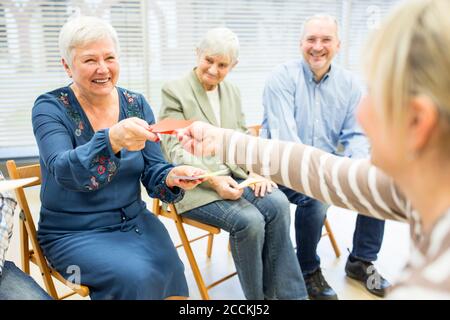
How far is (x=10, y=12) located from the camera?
361 cm

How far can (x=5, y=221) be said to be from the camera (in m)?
1.51

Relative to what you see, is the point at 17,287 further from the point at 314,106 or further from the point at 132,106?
the point at 314,106

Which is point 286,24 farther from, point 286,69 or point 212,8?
point 286,69

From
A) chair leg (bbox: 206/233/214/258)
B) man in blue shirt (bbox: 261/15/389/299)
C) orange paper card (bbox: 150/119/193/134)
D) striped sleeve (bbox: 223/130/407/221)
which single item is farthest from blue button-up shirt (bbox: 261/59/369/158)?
striped sleeve (bbox: 223/130/407/221)

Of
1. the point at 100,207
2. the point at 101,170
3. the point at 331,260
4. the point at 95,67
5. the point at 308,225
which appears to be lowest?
the point at 331,260

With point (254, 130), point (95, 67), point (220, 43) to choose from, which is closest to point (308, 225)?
point (254, 130)

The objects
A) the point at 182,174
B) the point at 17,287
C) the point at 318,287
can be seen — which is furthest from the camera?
the point at 318,287

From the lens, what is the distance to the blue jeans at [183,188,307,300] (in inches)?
79.1

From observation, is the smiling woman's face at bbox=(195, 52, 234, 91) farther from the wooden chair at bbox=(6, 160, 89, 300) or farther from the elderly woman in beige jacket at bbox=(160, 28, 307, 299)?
the wooden chair at bbox=(6, 160, 89, 300)

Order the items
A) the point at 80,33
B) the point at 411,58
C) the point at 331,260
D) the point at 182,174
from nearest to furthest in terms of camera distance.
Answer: the point at 411,58 < the point at 80,33 < the point at 182,174 < the point at 331,260

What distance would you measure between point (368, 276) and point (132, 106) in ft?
5.24

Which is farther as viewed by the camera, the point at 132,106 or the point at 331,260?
the point at 331,260

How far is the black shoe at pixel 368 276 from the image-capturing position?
2373 millimetres
